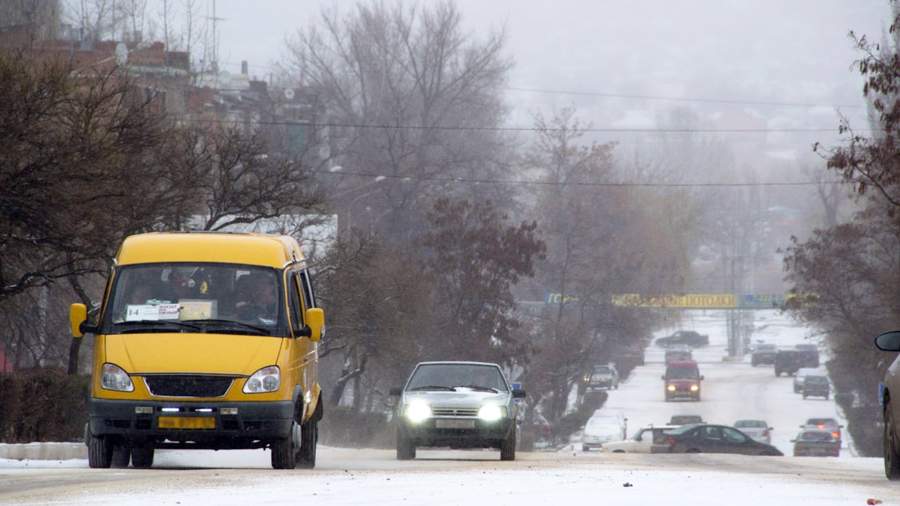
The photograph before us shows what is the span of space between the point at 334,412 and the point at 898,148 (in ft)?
91.6

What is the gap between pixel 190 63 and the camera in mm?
82188

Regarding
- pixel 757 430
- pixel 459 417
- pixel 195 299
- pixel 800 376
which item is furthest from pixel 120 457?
pixel 800 376

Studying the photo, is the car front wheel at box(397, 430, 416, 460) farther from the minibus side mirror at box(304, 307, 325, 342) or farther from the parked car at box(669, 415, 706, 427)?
the parked car at box(669, 415, 706, 427)

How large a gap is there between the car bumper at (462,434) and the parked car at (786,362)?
79.0m

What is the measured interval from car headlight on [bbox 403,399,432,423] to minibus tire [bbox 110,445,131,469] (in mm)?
5873

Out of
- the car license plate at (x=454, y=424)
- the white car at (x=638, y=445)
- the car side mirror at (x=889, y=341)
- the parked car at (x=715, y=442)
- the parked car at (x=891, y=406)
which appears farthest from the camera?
the white car at (x=638, y=445)

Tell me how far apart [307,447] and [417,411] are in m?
4.70

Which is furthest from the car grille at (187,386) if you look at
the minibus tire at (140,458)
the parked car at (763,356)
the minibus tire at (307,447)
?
the parked car at (763,356)

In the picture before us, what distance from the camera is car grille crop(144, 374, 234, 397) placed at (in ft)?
49.9

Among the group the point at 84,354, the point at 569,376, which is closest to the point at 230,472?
the point at 84,354

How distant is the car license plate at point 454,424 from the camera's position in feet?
72.8

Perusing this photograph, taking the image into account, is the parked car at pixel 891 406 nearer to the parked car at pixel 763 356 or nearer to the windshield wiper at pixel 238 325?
the windshield wiper at pixel 238 325

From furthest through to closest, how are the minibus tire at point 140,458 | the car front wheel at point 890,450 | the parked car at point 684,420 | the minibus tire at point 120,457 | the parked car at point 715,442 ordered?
1. the parked car at point 684,420
2. the parked car at point 715,442
3. the minibus tire at point 140,458
4. the minibus tire at point 120,457
5. the car front wheel at point 890,450

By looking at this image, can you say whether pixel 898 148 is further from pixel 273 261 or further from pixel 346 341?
pixel 346 341
